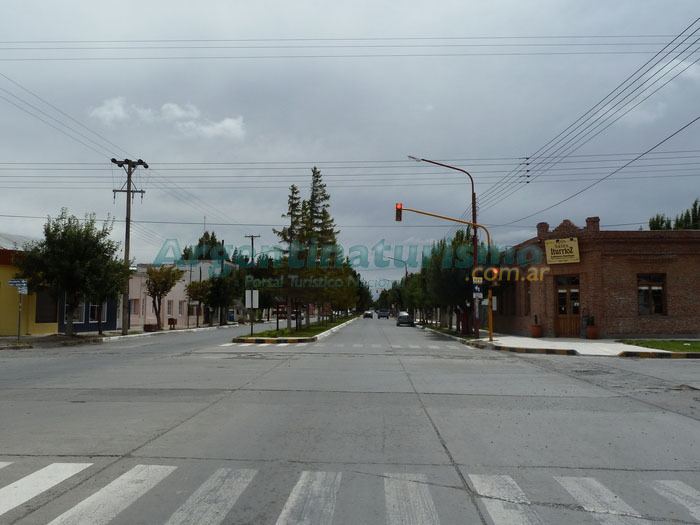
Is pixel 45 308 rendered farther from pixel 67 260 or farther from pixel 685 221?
pixel 685 221

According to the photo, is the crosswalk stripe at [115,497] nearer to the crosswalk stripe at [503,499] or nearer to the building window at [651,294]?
the crosswalk stripe at [503,499]

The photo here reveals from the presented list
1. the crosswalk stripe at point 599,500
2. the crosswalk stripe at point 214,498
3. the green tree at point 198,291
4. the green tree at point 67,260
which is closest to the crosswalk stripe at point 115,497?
the crosswalk stripe at point 214,498

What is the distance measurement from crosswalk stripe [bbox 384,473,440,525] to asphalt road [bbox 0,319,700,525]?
0.02 meters

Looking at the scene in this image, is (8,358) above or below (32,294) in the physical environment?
below

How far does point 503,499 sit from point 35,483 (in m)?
4.48

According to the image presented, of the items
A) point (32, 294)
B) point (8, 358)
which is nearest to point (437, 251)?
point (32, 294)

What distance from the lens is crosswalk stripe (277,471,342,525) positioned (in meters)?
5.07

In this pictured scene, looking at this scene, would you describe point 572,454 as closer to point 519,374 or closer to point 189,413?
point 189,413

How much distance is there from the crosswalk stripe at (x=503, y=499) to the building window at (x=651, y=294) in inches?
1128

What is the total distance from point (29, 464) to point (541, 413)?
25.0 ft

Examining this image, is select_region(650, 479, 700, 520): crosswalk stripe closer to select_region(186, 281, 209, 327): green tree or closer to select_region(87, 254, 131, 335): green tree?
select_region(87, 254, 131, 335): green tree

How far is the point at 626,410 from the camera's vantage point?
10758 mm

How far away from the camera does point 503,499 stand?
5.65m

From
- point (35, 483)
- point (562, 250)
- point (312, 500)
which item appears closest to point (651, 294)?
point (562, 250)
